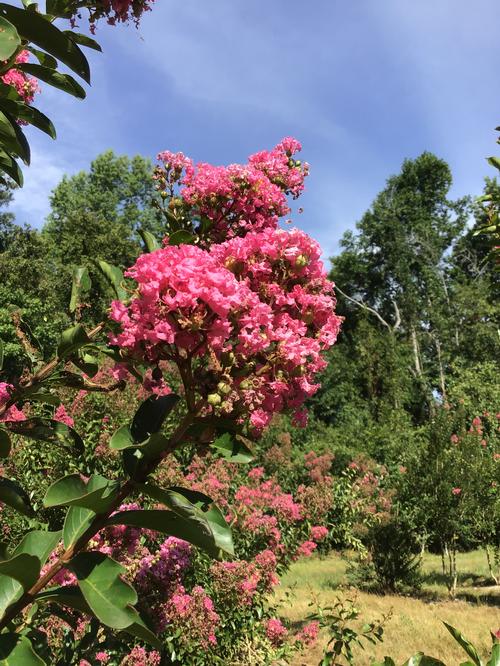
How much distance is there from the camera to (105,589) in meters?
0.85

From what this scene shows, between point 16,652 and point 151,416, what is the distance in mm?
470

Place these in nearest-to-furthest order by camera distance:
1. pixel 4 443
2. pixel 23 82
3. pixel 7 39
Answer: pixel 7 39, pixel 4 443, pixel 23 82

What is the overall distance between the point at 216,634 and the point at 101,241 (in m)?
17.0

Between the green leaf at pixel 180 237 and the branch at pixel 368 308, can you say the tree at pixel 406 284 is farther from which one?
the green leaf at pixel 180 237

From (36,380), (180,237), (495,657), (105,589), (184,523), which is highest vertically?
(180,237)

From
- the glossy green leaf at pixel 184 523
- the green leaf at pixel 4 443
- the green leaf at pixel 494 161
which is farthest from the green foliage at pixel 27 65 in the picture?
the green leaf at pixel 494 161

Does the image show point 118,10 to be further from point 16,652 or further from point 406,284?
point 406,284

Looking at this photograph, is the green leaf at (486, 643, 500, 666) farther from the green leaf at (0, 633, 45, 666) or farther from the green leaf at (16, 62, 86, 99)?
the green leaf at (16, 62, 86, 99)

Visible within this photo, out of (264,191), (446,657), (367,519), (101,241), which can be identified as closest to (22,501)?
(264,191)

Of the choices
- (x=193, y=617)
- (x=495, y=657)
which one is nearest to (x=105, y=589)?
(x=495, y=657)

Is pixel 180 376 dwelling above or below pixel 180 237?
below

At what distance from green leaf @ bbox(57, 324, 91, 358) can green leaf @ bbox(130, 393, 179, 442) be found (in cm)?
29

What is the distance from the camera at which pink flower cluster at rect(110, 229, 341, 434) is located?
3.55 ft

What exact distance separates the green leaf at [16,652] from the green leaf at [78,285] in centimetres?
95
